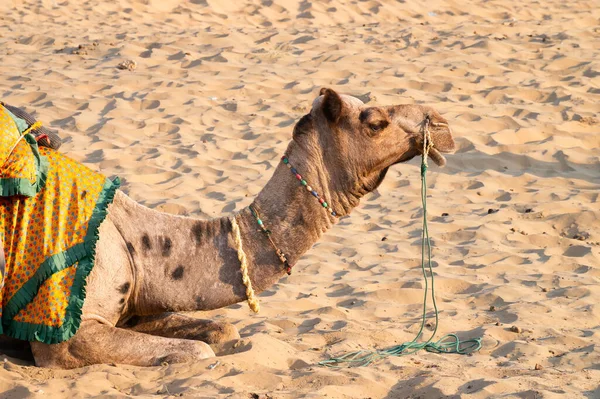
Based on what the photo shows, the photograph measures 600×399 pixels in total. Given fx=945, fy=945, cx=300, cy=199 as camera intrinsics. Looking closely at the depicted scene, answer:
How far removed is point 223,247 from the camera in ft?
16.1

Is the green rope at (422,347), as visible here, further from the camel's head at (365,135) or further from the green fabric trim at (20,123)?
the green fabric trim at (20,123)

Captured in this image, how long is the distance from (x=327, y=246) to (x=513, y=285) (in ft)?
5.53

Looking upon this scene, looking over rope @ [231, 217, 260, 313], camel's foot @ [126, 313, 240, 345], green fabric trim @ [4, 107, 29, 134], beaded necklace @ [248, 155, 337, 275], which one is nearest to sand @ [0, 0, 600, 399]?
camel's foot @ [126, 313, 240, 345]

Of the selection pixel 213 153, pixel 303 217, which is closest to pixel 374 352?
pixel 303 217

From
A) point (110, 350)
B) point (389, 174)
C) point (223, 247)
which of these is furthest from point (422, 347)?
point (389, 174)

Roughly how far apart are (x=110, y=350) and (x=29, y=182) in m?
0.94

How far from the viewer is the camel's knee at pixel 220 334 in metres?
5.32

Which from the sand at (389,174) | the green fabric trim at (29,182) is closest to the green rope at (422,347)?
the sand at (389,174)

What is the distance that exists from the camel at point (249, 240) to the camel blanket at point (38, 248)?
0.13 metres

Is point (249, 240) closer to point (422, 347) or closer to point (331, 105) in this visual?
point (331, 105)

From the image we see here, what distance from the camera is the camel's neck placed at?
4.84 metres

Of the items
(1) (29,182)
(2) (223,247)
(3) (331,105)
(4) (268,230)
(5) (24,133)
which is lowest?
(2) (223,247)

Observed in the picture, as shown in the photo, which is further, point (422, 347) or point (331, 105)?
point (422, 347)

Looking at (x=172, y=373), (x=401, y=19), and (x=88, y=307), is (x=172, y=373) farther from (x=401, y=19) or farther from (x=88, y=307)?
(x=401, y=19)
